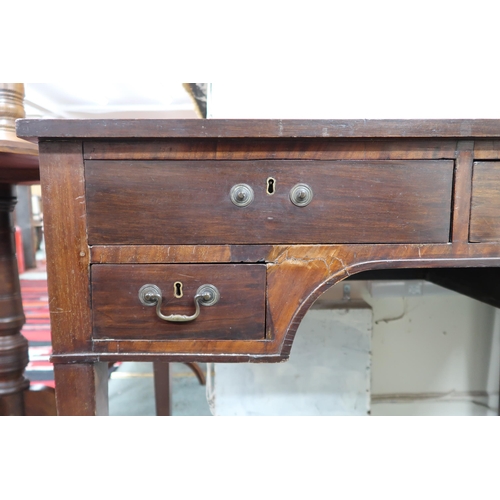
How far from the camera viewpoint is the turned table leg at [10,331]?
73 cm

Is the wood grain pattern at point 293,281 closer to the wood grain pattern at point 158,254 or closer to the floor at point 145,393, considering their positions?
the wood grain pattern at point 158,254

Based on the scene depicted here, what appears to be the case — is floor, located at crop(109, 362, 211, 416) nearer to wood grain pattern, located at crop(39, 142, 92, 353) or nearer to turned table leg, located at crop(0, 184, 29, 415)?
turned table leg, located at crop(0, 184, 29, 415)

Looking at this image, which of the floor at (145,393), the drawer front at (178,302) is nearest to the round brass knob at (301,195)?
the drawer front at (178,302)

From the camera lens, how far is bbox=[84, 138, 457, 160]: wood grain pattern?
1.55 ft

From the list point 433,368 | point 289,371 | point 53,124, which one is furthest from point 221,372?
point 53,124

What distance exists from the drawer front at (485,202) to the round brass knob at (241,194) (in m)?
0.33

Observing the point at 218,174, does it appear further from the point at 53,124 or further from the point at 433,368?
the point at 433,368

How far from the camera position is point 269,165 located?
48cm

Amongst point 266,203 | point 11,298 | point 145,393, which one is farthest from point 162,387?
point 266,203

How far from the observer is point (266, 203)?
0.49 metres

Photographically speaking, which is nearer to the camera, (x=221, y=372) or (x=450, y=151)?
(x=450, y=151)

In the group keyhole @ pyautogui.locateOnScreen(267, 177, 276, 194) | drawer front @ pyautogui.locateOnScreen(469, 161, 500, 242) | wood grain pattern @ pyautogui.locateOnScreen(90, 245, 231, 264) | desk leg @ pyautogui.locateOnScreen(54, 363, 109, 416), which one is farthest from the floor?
drawer front @ pyautogui.locateOnScreen(469, 161, 500, 242)

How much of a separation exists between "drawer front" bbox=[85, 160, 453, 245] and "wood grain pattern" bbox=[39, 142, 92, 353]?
0.02m

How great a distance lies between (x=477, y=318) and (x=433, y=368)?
0.20 metres
